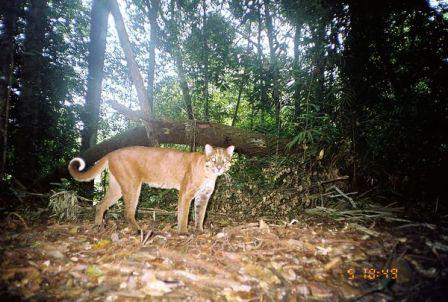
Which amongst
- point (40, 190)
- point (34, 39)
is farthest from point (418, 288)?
point (34, 39)

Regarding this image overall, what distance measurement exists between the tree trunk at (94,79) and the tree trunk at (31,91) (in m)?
1.52

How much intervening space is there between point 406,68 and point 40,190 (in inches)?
349

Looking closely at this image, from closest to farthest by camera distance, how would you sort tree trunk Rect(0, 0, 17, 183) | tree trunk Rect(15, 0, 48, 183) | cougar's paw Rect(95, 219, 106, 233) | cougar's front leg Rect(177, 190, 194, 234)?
cougar's paw Rect(95, 219, 106, 233) < cougar's front leg Rect(177, 190, 194, 234) < tree trunk Rect(0, 0, 17, 183) < tree trunk Rect(15, 0, 48, 183)

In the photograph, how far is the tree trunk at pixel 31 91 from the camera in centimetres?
742

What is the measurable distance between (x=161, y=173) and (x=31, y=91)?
5.09 meters

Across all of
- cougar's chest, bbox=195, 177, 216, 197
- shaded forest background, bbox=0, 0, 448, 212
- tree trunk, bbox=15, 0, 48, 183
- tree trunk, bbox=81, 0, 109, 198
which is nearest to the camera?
cougar's chest, bbox=195, 177, 216, 197

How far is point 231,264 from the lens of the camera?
10.5ft

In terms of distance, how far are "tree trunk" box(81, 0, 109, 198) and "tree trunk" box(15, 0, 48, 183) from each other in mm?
1521

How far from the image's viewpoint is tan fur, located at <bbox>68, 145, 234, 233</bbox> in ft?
16.1

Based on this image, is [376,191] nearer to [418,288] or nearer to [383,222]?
[383,222]

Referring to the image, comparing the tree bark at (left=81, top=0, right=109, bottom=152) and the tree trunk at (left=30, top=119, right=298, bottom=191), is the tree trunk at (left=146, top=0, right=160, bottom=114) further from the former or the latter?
the tree trunk at (left=30, top=119, right=298, bottom=191)

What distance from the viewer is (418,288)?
2.79 m

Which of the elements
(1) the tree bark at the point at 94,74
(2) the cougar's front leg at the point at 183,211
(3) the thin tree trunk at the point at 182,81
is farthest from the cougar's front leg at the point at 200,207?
(1) the tree bark at the point at 94,74

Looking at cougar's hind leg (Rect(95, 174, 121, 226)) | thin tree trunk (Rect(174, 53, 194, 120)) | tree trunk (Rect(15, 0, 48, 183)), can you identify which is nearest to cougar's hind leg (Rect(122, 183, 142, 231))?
cougar's hind leg (Rect(95, 174, 121, 226))
